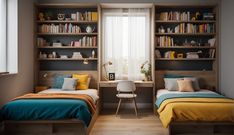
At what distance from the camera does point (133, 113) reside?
5.70 meters

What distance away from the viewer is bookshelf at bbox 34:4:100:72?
232 inches

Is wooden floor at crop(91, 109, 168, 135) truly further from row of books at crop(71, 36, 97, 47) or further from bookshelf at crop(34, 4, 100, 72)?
row of books at crop(71, 36, 97, 47)

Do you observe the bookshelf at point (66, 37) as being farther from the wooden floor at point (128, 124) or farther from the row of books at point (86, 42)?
the wooden floor at point (128, 124)

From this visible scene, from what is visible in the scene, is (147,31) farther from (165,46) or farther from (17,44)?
(17,44)

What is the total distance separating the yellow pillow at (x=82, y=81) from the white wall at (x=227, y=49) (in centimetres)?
312

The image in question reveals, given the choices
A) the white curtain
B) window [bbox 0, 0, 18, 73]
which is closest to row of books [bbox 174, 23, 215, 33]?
window [bbox 0, 0, 18, 73]

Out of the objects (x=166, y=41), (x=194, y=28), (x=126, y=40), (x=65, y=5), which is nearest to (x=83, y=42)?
(x=65, y=5)

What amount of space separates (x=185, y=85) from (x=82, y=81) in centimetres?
231

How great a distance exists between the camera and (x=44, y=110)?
12.4ft

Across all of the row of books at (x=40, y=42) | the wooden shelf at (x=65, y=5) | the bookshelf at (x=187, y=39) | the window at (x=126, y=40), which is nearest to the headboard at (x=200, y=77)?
the bookshelf at (x=187, y=39)

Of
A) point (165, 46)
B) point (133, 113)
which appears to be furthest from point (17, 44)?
point (165, 46)

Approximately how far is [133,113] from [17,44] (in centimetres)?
294

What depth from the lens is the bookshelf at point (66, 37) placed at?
19.3 ft

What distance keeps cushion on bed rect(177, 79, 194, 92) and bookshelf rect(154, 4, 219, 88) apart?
548 mm
